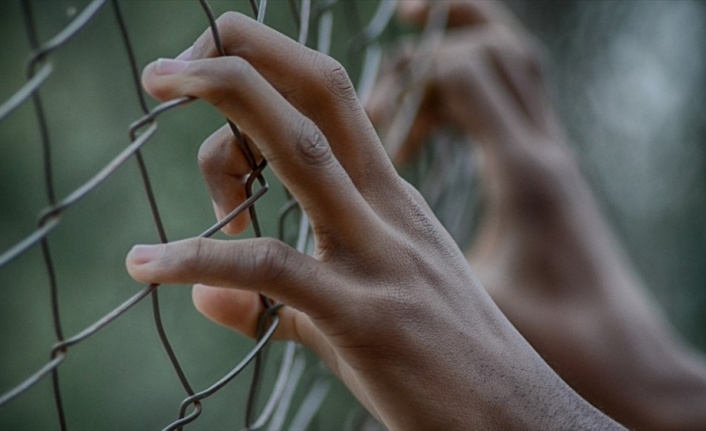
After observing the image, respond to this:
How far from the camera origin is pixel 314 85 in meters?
0.51

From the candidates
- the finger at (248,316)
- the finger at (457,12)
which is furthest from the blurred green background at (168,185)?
the finger at (248,316)

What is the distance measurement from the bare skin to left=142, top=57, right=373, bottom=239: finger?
722mm

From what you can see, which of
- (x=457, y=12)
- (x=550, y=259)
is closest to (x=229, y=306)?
(x=550, y=259)

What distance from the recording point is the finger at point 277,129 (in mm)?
451

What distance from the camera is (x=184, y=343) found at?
2.61 meters

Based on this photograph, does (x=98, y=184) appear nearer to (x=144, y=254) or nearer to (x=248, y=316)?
(x=144, y=254)

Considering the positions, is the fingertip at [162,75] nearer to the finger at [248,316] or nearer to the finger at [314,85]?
the finger at [314,85]

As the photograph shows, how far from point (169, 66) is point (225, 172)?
0.09 metres

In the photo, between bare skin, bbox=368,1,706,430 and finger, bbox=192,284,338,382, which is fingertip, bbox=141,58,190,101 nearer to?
finger, bbox=192,284,338,382

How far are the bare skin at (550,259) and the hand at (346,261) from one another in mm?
649

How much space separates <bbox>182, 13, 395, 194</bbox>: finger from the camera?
49 cm

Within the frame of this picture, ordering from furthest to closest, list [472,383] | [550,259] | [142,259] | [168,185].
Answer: [168,185]
[550,259]
[472,383]
[142,259]

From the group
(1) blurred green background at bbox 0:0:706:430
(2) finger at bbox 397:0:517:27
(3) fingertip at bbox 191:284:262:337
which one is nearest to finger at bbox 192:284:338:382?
(3) fingertip at bbox 191:284:262:337

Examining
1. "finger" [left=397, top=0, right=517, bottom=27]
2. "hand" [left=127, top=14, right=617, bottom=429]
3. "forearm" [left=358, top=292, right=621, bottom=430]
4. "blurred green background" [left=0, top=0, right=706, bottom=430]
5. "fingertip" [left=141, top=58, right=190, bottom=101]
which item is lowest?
"forearm" [left=358, top=292, right=621, bottom=430]
